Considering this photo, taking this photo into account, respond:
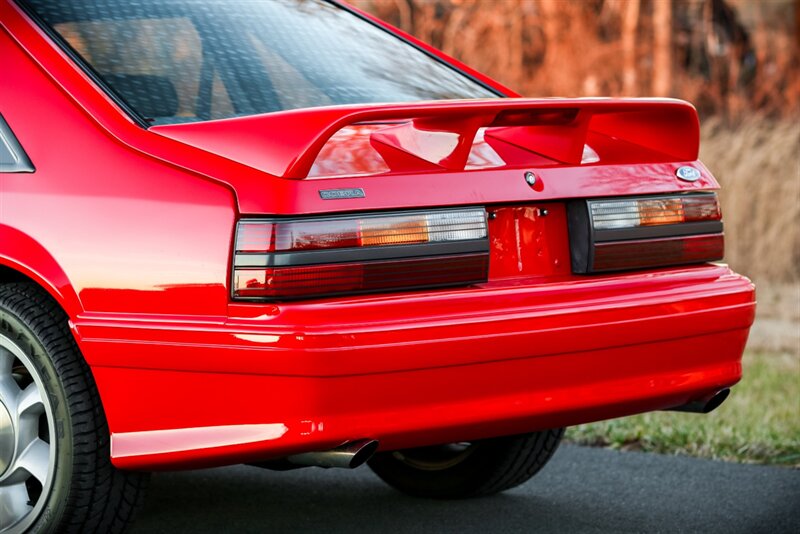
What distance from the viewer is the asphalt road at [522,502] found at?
13.8 ft

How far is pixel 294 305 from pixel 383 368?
0.25 meters

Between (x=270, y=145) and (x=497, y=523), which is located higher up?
(x=270, y=145)

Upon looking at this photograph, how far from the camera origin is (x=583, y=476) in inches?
192

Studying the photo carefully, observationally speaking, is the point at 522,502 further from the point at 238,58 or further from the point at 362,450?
the point at 238,58

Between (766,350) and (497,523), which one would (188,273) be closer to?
(497,523)

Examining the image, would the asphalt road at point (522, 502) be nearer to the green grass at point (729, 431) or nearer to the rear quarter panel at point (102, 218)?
the green grass at point (729, 431)

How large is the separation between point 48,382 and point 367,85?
135 centimetres

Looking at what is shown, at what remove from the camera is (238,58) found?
157 inches

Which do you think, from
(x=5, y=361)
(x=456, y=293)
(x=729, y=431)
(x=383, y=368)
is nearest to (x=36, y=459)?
(x=5, y=361)

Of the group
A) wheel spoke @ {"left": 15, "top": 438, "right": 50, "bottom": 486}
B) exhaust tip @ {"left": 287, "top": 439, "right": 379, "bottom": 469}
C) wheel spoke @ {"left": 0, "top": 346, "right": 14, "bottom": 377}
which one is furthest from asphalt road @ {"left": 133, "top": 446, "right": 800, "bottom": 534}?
exhaust tip @ {"left": 287, "top": 439, "right": 379, "bottom": 469}

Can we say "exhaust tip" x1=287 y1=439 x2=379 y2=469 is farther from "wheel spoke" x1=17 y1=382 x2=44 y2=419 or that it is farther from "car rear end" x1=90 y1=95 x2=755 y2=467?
"wheel spoke" x1=17 y1=382 x2=44 y2=419

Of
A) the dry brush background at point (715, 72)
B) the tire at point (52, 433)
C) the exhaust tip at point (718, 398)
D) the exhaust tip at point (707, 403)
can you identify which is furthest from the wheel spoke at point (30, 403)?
the dry brush background at point (715, 72)

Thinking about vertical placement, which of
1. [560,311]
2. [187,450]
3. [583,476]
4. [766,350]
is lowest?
[766,350]

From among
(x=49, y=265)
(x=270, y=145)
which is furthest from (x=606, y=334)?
(x=49, y=265)
